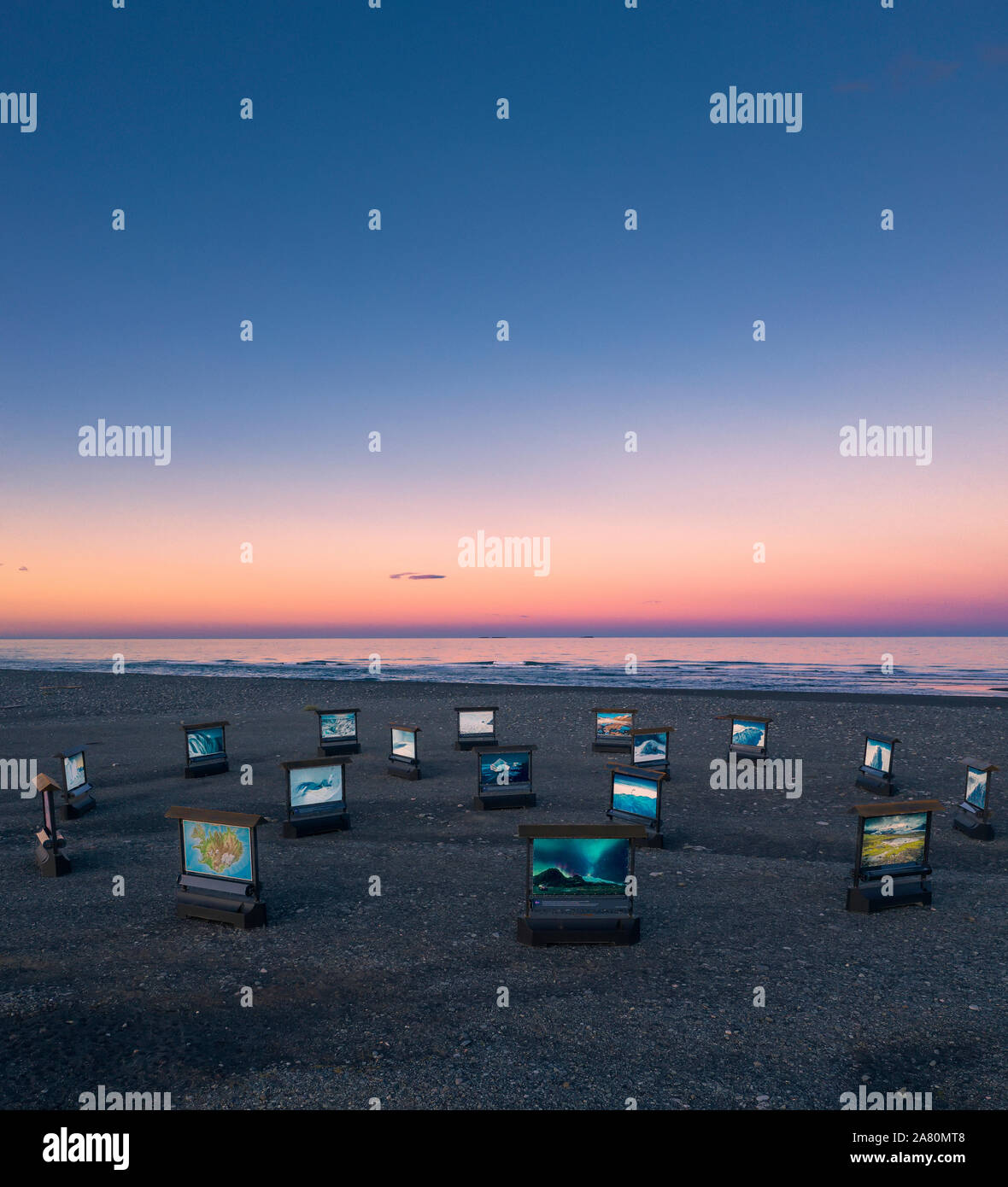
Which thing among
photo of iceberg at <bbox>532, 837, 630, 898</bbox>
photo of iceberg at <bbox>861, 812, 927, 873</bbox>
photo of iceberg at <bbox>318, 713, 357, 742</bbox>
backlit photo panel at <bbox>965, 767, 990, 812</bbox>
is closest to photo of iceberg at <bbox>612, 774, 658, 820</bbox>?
photo of iceberg at <bbox>861, 812, 927, 873</bbox>

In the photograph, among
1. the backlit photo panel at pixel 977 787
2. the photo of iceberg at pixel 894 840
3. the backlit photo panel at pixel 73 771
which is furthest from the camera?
the backlit photo panel at pixel 73 771

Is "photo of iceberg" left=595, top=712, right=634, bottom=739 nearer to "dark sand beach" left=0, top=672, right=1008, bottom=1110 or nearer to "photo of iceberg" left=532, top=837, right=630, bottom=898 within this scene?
"dark sand beach" left=0, top=672, right=1008, bottom=1110

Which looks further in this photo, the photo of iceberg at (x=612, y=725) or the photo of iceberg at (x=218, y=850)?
the photo of iceberg at (x=612, y=725)

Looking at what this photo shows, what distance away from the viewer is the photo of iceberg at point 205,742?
78.1 feet

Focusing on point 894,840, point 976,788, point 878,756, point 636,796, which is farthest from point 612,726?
point 894,840

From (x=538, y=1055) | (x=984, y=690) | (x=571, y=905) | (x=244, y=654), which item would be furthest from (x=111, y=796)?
(x=244, y=654)

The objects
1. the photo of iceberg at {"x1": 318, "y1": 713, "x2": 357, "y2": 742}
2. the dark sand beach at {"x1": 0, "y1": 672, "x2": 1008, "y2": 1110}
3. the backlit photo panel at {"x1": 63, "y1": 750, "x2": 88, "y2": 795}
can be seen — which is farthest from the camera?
the photo of iceberg at {"x1": 318, "y1": 713, "x2": 357, "y2": 742}

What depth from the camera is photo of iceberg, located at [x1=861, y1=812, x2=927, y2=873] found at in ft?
42.4

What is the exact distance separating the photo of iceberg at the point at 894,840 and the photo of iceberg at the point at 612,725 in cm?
1537

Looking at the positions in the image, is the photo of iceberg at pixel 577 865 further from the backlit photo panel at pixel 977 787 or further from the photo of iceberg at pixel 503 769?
the backlit photo panel at pixel 977 787

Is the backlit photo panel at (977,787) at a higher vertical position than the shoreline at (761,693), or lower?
higher

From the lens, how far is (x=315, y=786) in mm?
17688

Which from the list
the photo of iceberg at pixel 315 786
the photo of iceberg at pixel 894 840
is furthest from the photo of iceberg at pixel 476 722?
the photo of iceberg at pixel 894 840

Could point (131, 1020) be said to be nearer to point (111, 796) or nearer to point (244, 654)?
point (111, 796)
